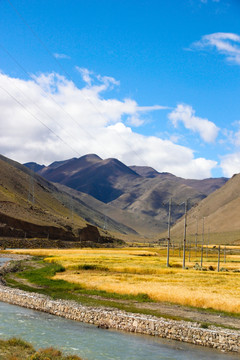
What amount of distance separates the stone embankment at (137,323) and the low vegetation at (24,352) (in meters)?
8.80

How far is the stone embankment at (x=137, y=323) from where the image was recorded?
2666 centimetres

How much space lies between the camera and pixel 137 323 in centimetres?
3000

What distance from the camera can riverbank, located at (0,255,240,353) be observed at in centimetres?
2667

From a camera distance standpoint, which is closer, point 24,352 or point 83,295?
point 24,352

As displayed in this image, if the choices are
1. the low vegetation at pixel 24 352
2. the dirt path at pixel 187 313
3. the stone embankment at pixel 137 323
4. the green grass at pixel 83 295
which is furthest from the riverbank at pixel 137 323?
the low vegetation at pixel 24 352

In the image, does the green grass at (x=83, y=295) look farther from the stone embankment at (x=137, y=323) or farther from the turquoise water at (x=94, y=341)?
the turquoise water at (x=94, y=341)

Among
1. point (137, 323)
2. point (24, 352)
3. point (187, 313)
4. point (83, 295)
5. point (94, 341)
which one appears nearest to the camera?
point (24, 352)

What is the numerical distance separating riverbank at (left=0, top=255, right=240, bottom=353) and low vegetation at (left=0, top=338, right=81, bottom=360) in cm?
881

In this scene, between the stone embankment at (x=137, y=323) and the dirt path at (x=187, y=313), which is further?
the dirt path at (x=187, y=313)

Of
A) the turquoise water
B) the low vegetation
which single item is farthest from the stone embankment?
the low vegetation

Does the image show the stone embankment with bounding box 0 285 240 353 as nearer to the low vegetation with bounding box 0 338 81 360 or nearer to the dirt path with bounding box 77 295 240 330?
the dirt path with bounding box 77 295 240 330

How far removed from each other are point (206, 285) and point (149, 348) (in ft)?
84.3

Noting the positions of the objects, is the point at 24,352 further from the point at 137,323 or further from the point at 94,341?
the point at 137,323

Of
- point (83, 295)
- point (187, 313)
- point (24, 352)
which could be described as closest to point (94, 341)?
point (24, 352)
